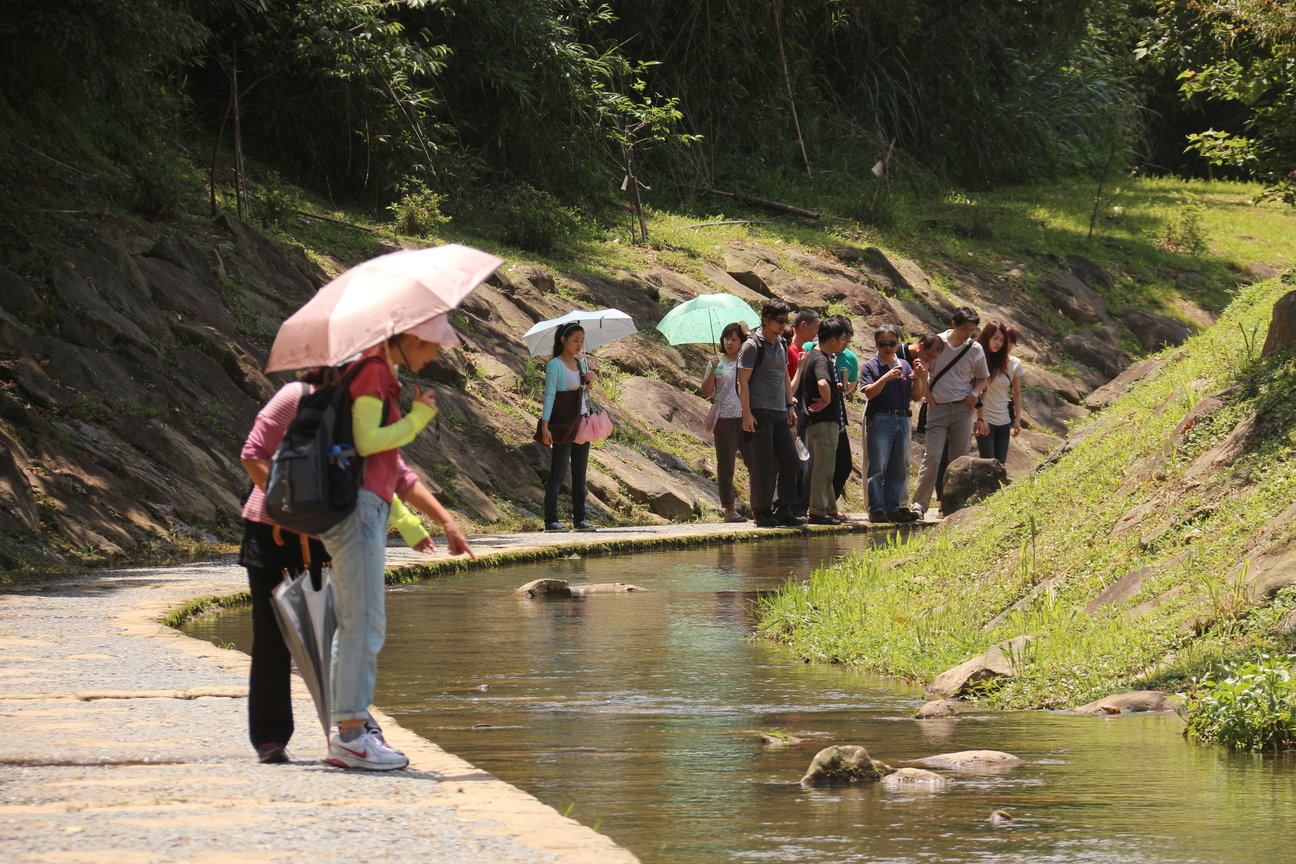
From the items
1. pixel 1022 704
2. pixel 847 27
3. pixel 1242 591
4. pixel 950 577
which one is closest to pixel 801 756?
pixel 1022 704

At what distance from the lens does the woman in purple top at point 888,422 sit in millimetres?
16906

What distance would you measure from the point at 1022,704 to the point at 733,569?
5991 millimetres

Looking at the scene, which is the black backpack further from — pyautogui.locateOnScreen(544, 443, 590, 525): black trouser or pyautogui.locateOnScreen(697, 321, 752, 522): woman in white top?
pyautogui.locateOnScreen(697, 321, 752, 522): woman in white top

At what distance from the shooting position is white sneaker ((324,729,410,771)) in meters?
5.58

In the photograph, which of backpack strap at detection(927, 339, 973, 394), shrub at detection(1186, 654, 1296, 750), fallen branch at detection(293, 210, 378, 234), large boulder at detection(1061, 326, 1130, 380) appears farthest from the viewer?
large boulder at detection(1061, 326, 1130, 380)

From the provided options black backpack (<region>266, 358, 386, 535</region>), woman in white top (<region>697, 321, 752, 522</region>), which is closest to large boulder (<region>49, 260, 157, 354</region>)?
woman in white top (<region>697, 321, 752, 522</region>)

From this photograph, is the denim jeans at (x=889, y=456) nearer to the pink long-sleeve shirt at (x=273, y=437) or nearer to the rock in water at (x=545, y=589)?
the rock in water at (x=545, y=589)

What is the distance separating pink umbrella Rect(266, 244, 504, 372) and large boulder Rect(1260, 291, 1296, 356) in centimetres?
621

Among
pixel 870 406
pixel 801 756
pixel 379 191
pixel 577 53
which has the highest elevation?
pixel 577 53

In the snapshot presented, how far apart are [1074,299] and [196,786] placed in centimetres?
2727

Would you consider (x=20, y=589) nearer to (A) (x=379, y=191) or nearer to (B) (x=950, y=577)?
(B) (x=950, y=577)

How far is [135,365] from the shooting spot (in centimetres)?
1505

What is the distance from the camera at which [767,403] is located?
52.5ft

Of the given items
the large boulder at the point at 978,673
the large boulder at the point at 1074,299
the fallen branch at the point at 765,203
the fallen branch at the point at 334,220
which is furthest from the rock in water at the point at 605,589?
the large boulder at the point at 1074,299
